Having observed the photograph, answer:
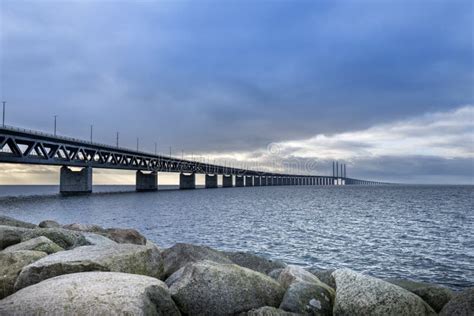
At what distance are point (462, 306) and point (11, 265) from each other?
375 inches

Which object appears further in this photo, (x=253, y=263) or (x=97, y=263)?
(x=253, y=263)

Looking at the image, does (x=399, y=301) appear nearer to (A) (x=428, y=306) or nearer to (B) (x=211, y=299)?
(A) (x=428, y=306)

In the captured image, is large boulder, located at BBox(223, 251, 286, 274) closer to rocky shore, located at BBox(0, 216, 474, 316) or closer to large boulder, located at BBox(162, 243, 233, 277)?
large boulder, located at BBox(162, 243, 233, 277)

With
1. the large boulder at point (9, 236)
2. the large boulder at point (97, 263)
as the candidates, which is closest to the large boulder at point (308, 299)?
the large boulder at point (97, 263)

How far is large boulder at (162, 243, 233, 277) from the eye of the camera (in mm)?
10414

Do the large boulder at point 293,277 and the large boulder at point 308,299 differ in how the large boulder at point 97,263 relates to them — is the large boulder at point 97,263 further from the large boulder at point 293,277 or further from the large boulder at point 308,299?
the large boulder at point 308,299

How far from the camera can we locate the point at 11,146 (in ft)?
289

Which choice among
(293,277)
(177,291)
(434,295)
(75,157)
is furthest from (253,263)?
(75,157)

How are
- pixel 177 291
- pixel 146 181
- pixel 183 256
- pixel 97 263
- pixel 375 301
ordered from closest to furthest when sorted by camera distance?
1. pixel 375 301
2. pixel 177 291
3. pixel 97 263
4. pixel 183 256
5. pixel 146 181

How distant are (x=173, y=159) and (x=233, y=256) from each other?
168580 mm

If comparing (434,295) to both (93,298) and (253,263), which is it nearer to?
(253,263)

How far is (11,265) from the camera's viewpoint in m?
8.63

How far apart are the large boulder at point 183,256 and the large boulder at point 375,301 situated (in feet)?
14.1

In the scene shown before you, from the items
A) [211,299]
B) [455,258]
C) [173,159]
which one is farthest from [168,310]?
[173,159]
